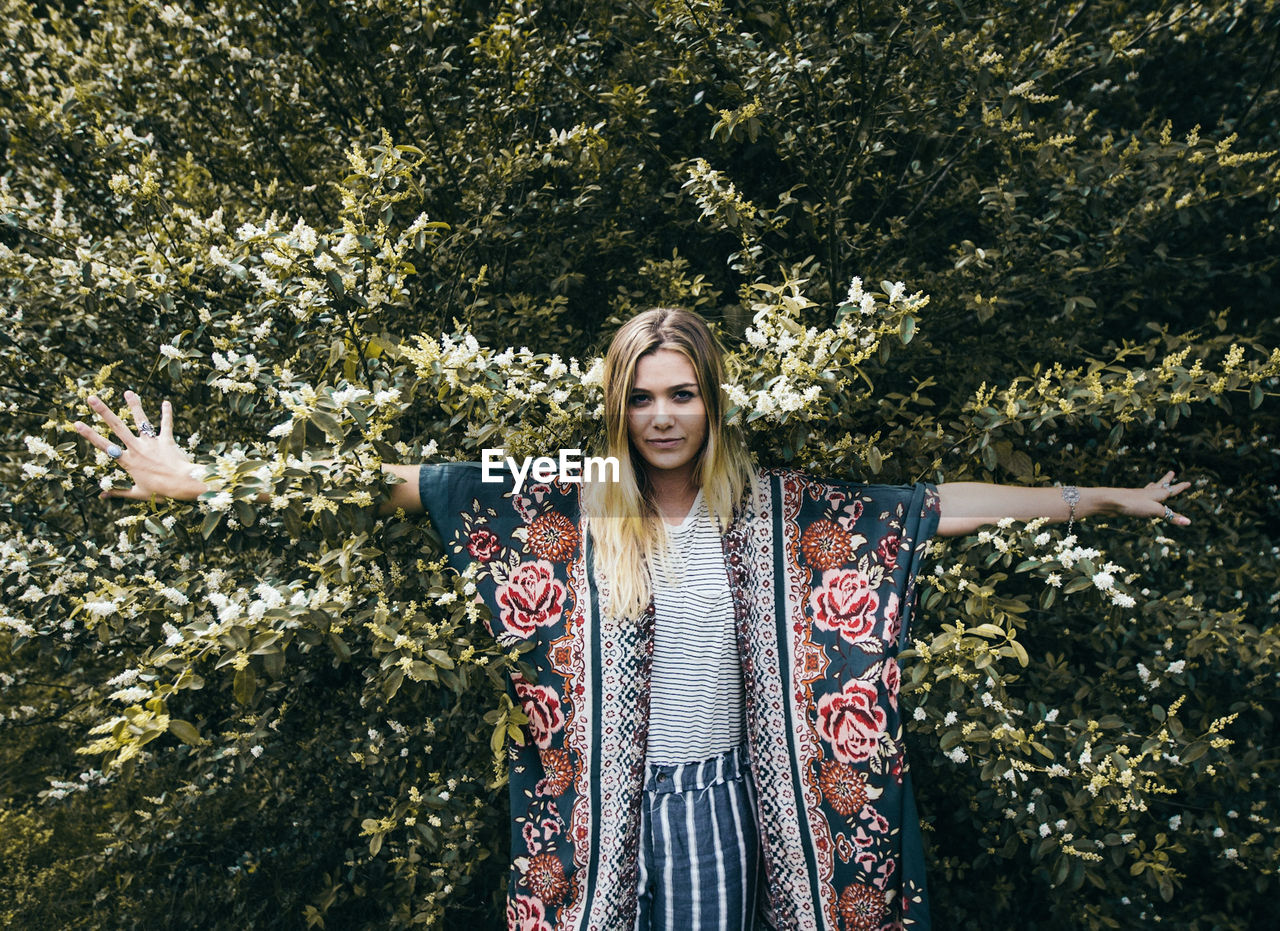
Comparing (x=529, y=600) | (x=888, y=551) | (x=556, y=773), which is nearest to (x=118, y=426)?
(x=529, y=600)

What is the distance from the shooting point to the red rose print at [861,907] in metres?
1.81

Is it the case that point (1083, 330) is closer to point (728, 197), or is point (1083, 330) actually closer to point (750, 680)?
point (728, 197)

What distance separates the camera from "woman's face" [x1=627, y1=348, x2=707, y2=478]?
1.84 meters

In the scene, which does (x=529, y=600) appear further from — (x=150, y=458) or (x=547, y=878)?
(x=150, y=458)

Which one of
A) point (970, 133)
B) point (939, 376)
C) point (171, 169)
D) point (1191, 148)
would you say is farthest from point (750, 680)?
point (171, 169)

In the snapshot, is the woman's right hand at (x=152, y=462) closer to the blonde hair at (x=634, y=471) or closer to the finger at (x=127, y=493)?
the finger at (x=127, y=493)

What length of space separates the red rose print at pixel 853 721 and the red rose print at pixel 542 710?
0.56 m

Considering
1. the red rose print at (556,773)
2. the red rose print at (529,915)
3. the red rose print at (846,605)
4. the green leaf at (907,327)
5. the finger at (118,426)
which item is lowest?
the red rose print at (529,915)

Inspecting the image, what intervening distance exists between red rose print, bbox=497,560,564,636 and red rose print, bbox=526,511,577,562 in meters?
0.04

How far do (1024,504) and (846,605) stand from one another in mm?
467

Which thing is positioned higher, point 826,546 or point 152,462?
point 152,462

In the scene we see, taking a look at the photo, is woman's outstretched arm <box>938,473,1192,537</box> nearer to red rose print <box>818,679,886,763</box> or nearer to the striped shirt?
red rose print <box>818,679,886,763</box>

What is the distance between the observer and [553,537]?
6.14 ft

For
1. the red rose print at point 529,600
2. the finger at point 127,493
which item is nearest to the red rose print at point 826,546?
the red rose print at point 529,600
